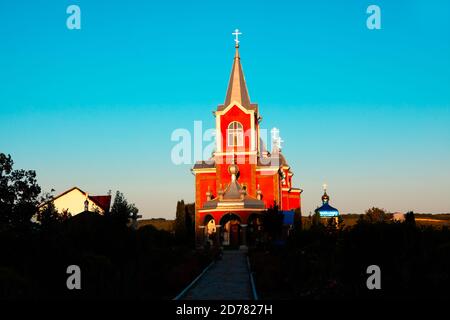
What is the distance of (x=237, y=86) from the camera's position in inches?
2003

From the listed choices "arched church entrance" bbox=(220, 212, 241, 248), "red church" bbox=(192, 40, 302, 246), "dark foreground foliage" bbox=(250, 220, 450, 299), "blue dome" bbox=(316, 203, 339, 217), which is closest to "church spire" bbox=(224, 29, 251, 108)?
"red church" bbox=(192, 40, 302, 246)

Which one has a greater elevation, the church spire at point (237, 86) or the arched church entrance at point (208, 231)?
the church spire at point (237, 86)

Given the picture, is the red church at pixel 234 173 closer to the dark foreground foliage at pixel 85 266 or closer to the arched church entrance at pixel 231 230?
the arched church entrance at pixel 231 230

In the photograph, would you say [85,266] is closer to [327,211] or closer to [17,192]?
[17,192]

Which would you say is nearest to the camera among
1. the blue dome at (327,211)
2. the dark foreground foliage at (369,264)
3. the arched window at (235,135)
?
the dark foreground foliage at (369,264)

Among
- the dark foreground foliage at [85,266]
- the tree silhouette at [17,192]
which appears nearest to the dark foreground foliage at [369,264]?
the dark foreground foliage at [85,266]

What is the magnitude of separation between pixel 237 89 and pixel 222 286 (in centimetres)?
3467

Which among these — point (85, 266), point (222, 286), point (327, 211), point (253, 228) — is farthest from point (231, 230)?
point (85, 266)

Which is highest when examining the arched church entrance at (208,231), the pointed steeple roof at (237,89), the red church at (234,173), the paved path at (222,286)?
the pointed steeple roof at (237,89)

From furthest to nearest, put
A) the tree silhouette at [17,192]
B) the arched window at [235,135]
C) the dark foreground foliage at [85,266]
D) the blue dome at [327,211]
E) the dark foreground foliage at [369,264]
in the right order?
the blue dome at [327,211] < the arched window at [235,135] < the tree silhouette at [17,192] < the dark foreground foliage at [85,266] < the dark foreground foliage at [369,264]

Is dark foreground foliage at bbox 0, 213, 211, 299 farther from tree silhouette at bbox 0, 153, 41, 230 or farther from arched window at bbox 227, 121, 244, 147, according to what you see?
arched window at bbox 227, 121, 244, 147

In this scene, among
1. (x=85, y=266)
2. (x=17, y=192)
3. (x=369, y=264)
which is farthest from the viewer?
(x=17, y=192)

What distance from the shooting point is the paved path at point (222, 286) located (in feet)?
50.1
